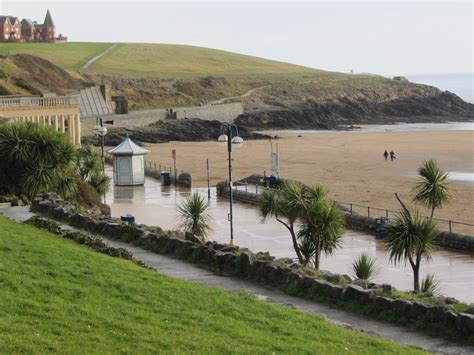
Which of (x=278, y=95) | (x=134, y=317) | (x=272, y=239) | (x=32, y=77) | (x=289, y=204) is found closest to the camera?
(x=134, y=317)

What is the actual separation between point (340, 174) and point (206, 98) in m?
78.7

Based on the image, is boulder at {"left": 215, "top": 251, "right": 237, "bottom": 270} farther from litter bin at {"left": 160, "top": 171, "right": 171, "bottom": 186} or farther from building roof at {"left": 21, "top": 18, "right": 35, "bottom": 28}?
building roof at {"left": 21, "top": 18, "right": 35, "bottom": 28}

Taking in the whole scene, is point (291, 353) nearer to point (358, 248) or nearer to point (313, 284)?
point (313, 284)

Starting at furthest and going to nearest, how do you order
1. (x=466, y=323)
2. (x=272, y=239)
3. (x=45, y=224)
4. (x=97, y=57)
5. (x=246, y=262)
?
(x=97, y=57) < (x=272, y=239) < (x=45, y=224) < (x=246, y=262) < (x=466, y=323)

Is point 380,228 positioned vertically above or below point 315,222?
below

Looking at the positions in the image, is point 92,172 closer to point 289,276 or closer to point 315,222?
point 315,222

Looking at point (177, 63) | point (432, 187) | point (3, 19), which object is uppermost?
point (3, 19)

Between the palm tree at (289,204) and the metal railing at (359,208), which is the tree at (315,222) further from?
the metal railing at (359,208)

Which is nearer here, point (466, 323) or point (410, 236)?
point (466, 323)

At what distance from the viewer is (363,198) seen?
39.5 meters

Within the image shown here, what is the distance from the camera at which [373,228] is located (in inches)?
1118

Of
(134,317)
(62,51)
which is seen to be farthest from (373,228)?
(62,51)

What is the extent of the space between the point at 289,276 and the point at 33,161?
1394 centimetres

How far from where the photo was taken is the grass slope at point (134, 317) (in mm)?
9250
